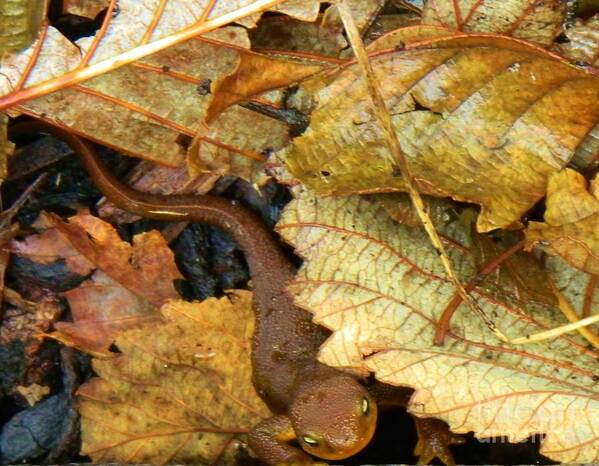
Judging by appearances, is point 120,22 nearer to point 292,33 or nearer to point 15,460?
point 292,33

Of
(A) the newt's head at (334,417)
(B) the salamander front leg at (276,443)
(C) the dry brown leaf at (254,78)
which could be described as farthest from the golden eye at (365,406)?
(C) the dry brown leaf at (254,78)

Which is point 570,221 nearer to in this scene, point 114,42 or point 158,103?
point 158,103

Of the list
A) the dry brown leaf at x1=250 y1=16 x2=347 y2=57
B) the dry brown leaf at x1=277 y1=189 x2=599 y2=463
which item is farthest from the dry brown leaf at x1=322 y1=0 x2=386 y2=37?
the dry brown leaf at x1=277 y1=189 x2=599 y2=463

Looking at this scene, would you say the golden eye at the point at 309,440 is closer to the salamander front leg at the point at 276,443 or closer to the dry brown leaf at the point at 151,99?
the salamander front leg at the point at 276,443

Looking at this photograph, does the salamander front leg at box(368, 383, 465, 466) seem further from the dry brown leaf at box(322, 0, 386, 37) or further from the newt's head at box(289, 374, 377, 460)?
the dry brown leaf at box(322, 0, 386, 37)

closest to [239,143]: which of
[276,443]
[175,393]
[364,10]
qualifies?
[364,10]
